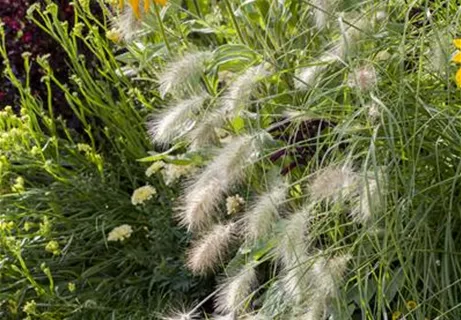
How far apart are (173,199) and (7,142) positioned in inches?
22.7

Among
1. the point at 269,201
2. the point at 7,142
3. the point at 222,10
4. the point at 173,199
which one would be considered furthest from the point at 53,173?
the point at 269,201

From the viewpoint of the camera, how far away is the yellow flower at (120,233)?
3.40m

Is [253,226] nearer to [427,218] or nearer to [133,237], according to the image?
[427,218]

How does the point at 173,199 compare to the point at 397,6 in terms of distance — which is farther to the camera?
the point at 173,199

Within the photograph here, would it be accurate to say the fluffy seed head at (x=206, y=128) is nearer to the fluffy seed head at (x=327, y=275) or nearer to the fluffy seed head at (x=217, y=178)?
the fluffy seed head at (x=217, y=178)

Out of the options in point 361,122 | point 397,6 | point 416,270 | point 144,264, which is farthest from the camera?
point 144,264

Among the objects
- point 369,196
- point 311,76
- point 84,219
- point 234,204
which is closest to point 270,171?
point 234,204

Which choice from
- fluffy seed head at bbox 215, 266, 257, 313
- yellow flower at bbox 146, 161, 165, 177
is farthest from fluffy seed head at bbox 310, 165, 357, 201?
yellow flower at bbox 146, 161, 165, 177

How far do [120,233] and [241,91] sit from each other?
999mm

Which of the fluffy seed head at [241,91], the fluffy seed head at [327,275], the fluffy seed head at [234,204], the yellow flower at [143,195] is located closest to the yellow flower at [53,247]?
the yellow flower at [143,195]

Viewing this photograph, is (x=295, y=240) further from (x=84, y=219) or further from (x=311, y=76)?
(x=84, y=219)

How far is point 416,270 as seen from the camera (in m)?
2.33

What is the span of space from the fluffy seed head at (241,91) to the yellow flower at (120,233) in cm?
86

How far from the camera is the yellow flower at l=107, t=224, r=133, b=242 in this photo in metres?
3.40
